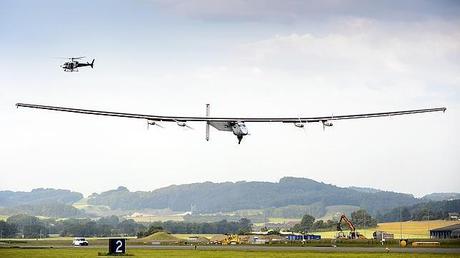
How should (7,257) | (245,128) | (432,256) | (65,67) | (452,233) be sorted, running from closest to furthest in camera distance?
(245,128) → (432,256) → (7,257) → (65,67) → (452,233)

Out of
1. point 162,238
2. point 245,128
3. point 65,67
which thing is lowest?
Answer: point 162,238

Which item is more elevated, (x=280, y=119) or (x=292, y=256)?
(x=280, y=119)

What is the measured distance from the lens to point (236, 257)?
3091 inches

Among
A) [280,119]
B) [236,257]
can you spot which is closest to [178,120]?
[280,119]

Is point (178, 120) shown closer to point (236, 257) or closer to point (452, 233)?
point (236, 257)

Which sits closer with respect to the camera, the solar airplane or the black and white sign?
the solar airplane

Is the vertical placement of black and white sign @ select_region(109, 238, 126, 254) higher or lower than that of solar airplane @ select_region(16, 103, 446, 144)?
lower

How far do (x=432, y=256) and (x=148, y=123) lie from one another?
36.2m

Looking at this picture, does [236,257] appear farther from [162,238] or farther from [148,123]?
[162,238]

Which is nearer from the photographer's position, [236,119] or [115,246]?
[236,119]

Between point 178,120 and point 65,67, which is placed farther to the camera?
point 65,67

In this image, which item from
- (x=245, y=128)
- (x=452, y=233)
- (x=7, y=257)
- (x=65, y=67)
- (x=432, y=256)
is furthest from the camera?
(x=452, y=233)

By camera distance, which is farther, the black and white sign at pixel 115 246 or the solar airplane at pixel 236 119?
the black and white sign at pixel 115 246

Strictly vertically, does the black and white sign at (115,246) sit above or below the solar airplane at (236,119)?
below
